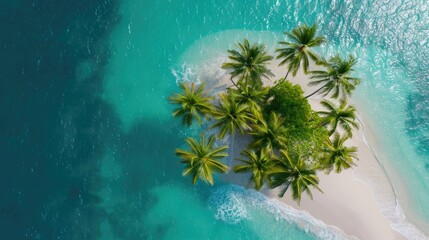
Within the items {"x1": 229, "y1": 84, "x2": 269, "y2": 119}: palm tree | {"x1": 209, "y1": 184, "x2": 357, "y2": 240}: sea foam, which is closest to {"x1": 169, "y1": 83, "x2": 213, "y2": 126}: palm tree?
{"x1": 229, "y1": 84, "x2": 269, "y2": 119}: palm tree

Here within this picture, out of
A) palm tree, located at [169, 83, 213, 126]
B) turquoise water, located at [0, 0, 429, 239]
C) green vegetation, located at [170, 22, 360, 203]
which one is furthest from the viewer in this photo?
turquoise water, located at [0, 0, 429, 239]

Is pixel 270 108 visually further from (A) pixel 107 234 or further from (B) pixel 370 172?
(A) pixel 107 234

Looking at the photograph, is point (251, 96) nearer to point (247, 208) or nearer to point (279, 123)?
point (279, 123)

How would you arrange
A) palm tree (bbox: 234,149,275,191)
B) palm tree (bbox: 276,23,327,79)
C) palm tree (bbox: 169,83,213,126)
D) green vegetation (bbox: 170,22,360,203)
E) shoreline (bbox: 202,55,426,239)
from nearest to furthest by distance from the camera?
green vegetation (bbox: 170,22,360,203) < palm tree (bbox: 276,23,327,79) < palm tree (bbox: 234,149,275,191) < palm tree (bbox: 169,83,213,126) < shoreline (bbox: 202,55,426,239)

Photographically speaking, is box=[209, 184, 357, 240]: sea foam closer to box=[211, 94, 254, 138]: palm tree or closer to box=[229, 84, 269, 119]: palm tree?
box=[211, 94, 254, 138]: palm tree

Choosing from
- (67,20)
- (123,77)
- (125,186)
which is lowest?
(125,186)

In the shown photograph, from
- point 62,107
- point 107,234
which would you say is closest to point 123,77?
point 62,107

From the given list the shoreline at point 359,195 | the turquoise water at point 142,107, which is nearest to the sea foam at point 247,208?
the turquoise water at point 142,107

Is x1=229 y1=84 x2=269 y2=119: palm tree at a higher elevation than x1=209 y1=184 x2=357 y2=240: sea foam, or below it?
higher

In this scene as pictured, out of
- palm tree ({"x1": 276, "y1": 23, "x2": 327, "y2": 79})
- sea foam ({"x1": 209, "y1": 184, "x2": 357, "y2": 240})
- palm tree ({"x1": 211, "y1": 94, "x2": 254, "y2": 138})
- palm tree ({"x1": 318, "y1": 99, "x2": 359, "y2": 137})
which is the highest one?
palm tree ({"x1": 276, "y1": 23, "x2": 327, "y2": 79})
